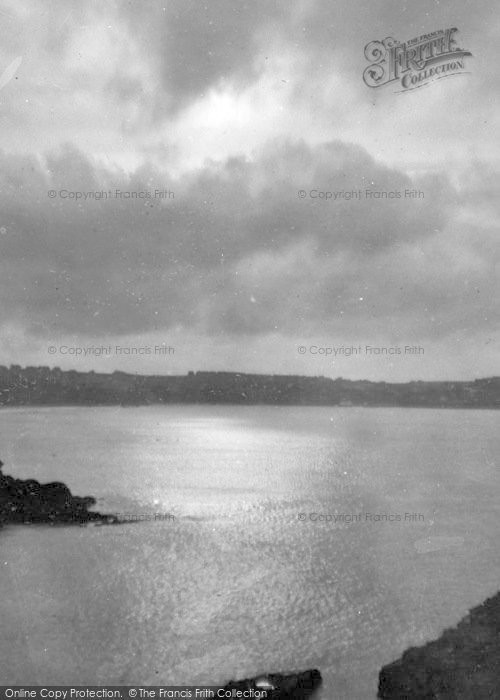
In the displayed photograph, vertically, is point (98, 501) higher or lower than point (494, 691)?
lower

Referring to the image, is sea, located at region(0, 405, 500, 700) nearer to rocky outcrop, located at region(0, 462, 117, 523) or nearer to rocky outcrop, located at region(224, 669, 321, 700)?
rocky outcrop, located at region(224, 669, 321, 700)

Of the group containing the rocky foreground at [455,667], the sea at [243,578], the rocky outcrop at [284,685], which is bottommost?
the sea at [243,578]

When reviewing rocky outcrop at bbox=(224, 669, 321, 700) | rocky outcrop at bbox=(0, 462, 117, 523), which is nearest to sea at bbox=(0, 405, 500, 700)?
rocky outcrop at bbox=(224, 669, 321, 700)

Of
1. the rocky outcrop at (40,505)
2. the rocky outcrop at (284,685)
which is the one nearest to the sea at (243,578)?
the rocky outcrop at (284,685)

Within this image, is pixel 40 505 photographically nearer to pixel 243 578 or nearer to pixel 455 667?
pixel 243 578

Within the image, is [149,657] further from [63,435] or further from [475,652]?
[63,435]

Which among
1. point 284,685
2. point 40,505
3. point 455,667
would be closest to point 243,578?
point 284,685

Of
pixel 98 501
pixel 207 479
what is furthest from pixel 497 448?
pixel 98 501

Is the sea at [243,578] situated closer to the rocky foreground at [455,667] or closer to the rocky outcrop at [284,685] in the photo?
the rocky outcrop at [284,685]
